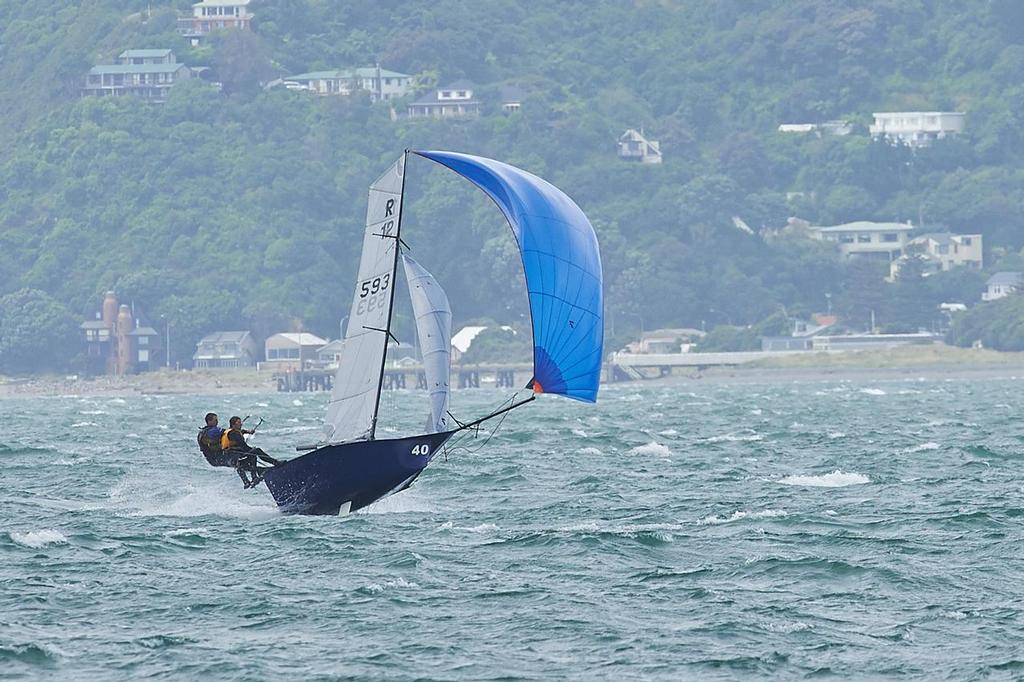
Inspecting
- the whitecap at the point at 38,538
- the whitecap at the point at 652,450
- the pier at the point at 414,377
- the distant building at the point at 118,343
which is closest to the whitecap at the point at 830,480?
the whitecap at the point at 652,450

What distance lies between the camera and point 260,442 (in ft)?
187

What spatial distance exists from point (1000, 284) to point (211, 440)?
162 metres

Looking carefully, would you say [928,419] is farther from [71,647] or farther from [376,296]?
[71,647]

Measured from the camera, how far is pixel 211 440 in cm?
2864

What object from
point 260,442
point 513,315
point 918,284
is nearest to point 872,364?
point 918,284

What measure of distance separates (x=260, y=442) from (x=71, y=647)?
121 ft

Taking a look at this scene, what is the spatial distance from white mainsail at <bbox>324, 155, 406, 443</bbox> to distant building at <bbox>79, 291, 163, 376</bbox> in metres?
148

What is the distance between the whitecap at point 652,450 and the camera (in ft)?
151

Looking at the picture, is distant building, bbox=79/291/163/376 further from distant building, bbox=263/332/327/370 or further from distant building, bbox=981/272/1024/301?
distant building, bbox=981/272/1024/301

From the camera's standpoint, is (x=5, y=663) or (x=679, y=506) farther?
(x=679, y=506)

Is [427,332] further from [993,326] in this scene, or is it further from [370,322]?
[993,326]

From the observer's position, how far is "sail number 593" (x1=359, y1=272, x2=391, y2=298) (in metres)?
27.3

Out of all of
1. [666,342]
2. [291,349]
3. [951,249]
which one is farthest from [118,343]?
[951,249]

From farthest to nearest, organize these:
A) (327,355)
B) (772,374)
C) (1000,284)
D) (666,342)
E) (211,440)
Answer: (1000,284)
(666,342)
(327,355)
(772,374)
(211,440)
